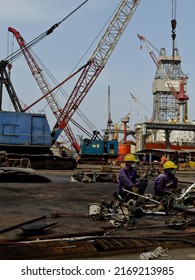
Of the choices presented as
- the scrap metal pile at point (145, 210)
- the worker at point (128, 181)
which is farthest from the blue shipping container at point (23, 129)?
the scrap metal pile at point (145, 210)

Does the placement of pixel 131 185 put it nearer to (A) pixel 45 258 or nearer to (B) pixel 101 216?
(B) pixel 101 216

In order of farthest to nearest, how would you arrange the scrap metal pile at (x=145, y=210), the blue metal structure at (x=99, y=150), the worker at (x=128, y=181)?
the blue metal structure at (x=99, y=150)
the worker at (x=128, y=181)
the scrap metal pile at (x=145, y=210)

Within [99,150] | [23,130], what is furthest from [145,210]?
[99,150]

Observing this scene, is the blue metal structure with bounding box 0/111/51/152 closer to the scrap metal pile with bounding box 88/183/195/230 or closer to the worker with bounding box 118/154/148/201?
the worker with bounding box 118/154/148/201

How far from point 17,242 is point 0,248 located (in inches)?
16.1

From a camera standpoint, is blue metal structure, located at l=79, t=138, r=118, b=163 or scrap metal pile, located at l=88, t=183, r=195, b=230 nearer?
scrap metal pile, located at l=88, t=183, r=195, b=230

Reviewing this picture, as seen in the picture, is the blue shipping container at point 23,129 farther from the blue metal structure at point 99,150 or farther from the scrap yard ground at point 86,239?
the scrap yard ground at point 86,239

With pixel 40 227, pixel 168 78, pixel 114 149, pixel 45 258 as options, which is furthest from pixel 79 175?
pixel 168 78

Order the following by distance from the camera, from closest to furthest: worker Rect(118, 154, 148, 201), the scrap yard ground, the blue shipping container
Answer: the scrap yard ground, worker Rect(118, 154, 148, 201), the blue shipping container

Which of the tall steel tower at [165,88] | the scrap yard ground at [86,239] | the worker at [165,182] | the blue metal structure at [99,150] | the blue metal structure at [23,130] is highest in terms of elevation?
the tall steel tower at [165,88]

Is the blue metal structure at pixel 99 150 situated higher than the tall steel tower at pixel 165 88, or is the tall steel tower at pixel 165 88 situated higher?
the tall steel tower at pixel 165 88

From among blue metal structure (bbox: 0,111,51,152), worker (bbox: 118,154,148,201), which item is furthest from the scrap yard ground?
blue metal structure (bbox: 0,111,51,152)

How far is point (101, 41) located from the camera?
171ft

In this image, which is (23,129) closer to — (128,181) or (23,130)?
(23,130)
